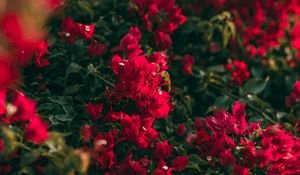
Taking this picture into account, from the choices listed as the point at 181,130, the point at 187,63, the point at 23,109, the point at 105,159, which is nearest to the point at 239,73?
the point at 187,63

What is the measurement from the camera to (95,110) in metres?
1.65


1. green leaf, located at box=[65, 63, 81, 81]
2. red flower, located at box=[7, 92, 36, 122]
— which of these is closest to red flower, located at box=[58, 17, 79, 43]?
green leaf, located at box=[65, 63, 81, 81]

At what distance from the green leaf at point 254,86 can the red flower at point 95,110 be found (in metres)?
0.89

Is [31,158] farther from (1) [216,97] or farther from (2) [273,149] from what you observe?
(1) [216,97]

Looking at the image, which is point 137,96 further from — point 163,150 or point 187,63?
point 187,63

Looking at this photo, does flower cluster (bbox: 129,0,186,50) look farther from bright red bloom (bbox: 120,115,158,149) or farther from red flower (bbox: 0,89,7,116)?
red flower (bbox: 0,89,7,116)

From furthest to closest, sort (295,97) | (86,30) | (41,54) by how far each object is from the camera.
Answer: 1. (295,97)
2. (86,30)
3. (41,54)

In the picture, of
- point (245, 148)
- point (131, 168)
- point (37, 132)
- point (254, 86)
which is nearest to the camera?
point (37, 132)

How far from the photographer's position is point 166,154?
5.28 feet

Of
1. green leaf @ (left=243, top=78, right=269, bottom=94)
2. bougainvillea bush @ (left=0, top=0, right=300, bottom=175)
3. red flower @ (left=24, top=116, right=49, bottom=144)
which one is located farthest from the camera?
green leaf @ (left=243, top=78, right=269, bottom=94)

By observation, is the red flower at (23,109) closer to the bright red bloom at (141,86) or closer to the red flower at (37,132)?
the red flower at (37,132)

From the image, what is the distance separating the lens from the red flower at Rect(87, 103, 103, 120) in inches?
64.5

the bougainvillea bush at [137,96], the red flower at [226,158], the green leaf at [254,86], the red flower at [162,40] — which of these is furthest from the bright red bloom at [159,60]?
the green leaf at [254,86]

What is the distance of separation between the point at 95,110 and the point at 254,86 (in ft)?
3.20
